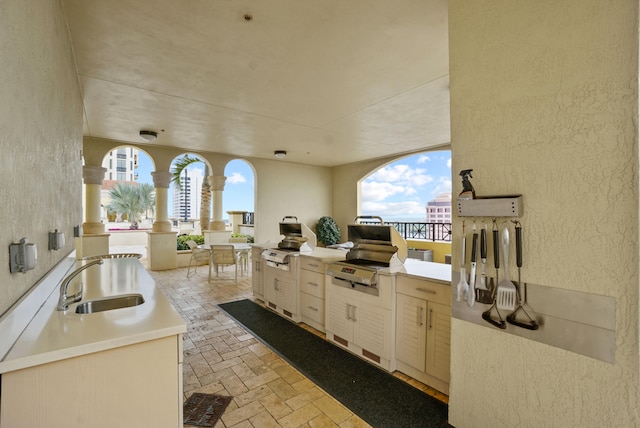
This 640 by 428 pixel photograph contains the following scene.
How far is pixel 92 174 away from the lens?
6.11 meters

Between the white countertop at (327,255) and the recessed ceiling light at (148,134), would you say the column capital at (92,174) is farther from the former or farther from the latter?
the white countertop at (327,255)

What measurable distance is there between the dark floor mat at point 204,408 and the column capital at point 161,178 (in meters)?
5.84

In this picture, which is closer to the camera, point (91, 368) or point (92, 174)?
point (91, 368)

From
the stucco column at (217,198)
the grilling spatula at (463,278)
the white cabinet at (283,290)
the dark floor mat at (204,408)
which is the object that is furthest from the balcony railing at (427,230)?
the dark floor mat at (204,408)

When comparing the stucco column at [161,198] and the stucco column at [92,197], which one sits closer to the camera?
the stucco column at [92,197]

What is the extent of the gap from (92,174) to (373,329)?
642cm

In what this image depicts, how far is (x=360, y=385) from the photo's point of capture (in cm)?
240

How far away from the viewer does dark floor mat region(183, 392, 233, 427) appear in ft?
6.48

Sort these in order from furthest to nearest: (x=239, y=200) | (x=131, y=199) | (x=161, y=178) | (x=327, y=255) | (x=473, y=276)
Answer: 1. (x=131, y=199)
2. (x=239, y=200)
3. (x=161, y=178)
4. (x=327, y=255)
5. (x=473, y=276)

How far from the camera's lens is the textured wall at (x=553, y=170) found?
1.28 metres

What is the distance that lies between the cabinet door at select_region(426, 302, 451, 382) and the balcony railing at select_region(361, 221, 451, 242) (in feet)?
18.1

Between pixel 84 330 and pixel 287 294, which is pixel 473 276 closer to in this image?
pixel 84 330

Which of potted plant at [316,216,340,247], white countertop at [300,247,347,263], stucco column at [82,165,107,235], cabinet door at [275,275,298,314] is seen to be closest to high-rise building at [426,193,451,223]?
potted plant at [316,216,340,247]

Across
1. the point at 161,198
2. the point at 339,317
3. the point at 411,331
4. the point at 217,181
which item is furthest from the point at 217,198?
the point at 411,331
